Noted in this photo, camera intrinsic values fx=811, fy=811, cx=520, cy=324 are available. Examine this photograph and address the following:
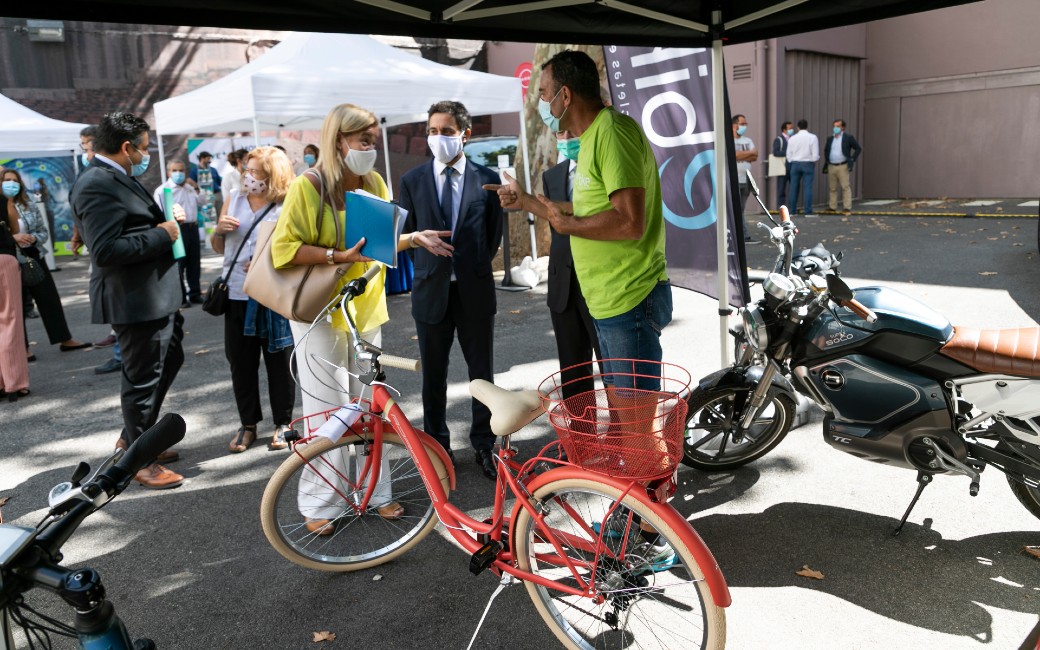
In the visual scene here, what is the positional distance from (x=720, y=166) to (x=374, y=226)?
2.07 metres

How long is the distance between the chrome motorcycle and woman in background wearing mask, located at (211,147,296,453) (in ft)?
9.50

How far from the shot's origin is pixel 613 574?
278cm

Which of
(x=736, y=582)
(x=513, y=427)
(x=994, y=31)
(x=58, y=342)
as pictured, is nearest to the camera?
(x=513, y=427)

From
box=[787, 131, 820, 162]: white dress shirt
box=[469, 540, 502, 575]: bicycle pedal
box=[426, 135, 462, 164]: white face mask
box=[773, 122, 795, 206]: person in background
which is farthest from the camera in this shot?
box=[773, 122, 795, 206]: person in background

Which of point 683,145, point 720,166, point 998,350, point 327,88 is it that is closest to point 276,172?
point 683,145

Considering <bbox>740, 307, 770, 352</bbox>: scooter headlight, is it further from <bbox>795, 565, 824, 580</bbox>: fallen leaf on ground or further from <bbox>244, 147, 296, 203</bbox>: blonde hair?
<bbox>244, 147, 296, 203</bbox>: blonde hair

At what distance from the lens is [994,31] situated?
1889 cm

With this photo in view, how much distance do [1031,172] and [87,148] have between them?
20077mm

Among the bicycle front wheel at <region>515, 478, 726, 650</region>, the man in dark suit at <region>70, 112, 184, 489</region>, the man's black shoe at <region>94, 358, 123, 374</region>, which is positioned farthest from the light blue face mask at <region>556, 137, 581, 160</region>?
the man's black shoe at <region>94, 358, 123, 374</region>

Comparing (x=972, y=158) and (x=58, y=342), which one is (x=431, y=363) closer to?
(x=58, y=342)

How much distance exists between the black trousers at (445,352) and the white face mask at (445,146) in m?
0.68

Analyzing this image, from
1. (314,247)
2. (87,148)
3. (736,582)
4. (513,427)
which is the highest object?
(87,148)

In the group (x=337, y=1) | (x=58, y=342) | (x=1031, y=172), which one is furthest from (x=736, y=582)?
(x=1031, y=172)

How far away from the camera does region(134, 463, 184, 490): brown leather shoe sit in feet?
15.5
